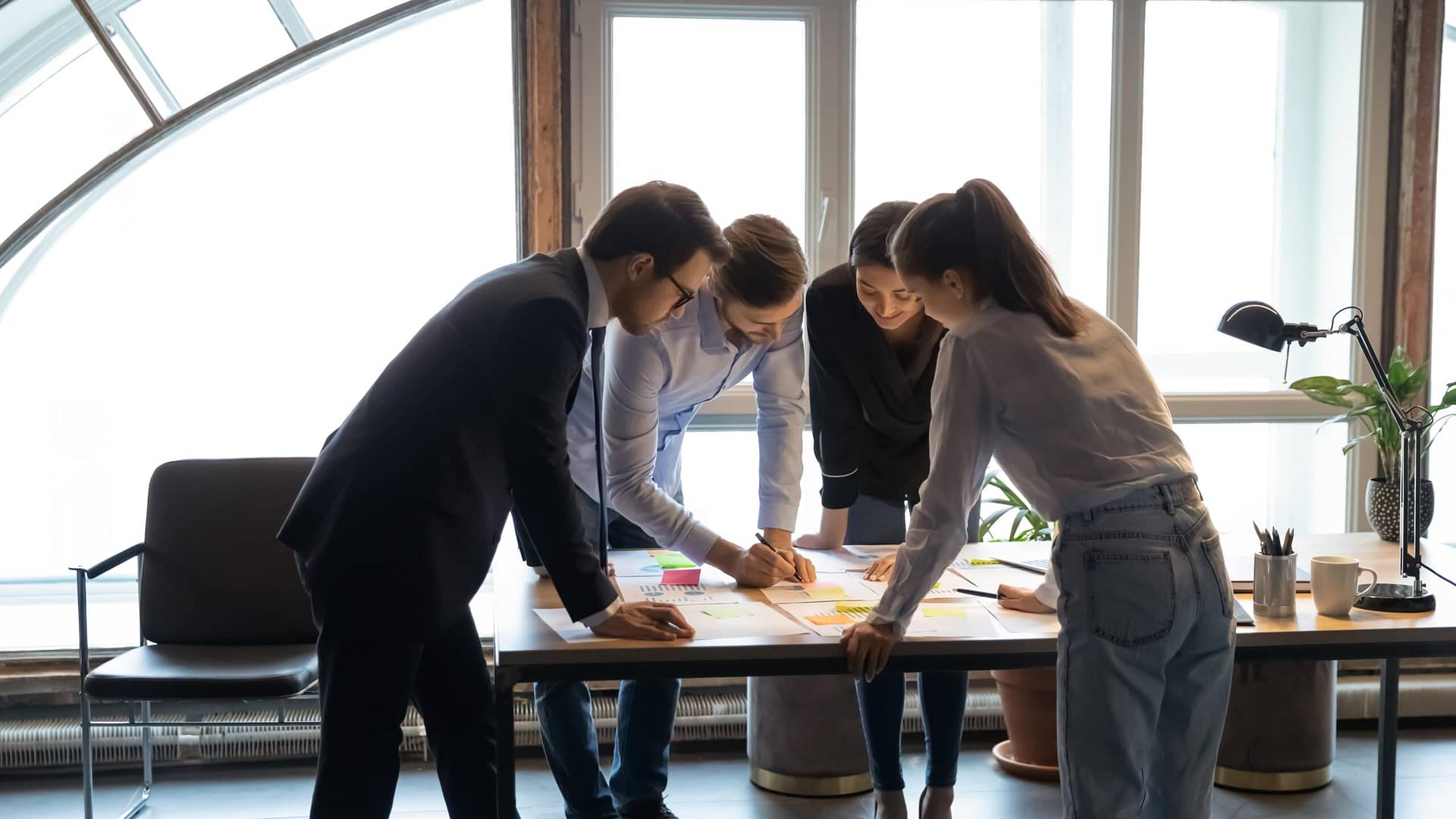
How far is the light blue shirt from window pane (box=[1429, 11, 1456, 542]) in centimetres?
247

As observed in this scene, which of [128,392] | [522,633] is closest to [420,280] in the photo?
[128,392]

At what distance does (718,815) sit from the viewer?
120 inches

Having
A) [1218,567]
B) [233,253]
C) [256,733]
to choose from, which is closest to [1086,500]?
[1218,567]

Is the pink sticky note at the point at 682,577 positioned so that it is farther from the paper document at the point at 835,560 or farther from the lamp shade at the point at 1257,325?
the lamp shade at the point at 1257,325

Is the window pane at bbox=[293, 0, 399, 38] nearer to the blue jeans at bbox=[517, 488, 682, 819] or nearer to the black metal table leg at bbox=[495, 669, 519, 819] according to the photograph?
the blue jeans at bbox=[517, 488, 682, 819]

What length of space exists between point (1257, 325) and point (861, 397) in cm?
79

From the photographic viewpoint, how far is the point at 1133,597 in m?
1.62

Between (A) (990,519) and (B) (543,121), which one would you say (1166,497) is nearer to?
(A) (990,519)

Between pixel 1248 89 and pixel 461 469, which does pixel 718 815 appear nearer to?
pixel 461 469

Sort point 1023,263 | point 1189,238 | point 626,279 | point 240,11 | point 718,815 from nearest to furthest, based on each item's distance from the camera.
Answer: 1. point 1023,263
2. point 626,279
3. point 718,815
4. point 240,11
5. point 1189,238

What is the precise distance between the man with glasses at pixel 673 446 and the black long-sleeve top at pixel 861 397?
57 millimetres

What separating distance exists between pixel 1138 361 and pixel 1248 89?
2621 mm

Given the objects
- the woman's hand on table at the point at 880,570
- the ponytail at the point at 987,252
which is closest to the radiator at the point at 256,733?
Result: the woman's hand on table at the point at 880,570

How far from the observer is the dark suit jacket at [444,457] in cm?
170
